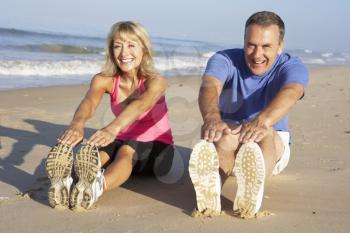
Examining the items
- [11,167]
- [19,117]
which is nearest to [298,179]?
[11,167]

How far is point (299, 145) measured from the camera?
14.9ft

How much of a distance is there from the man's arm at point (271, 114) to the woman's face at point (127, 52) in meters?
1.03

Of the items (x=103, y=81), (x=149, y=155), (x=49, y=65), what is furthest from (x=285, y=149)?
(x=49, y=65)

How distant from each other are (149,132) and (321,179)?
1.20m

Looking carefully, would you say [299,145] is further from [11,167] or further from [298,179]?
[11,167]

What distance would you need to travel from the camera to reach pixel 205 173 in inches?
99.2

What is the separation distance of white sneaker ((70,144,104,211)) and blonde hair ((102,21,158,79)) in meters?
0.88

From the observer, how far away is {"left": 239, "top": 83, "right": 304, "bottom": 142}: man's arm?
8.36ft

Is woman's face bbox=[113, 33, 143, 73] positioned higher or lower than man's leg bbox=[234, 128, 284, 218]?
higher

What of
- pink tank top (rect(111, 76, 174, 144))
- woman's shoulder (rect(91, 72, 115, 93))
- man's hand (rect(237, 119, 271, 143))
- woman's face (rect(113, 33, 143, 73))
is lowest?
pink tank top (rect(111, 76, 174, 144))

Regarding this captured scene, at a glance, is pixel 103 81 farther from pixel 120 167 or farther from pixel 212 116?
pixel 212 116

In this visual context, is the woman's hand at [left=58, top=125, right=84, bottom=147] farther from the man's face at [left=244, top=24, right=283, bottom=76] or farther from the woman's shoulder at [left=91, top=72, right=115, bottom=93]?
the man's face at [left=244, top=24, right=283, bottom=76]

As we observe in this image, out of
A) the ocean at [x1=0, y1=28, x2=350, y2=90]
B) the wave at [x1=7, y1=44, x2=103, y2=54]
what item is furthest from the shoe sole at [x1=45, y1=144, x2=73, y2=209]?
the wave at [x1=7, y1=44, x2=103, y2=54]

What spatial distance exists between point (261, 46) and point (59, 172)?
4.43 feet
